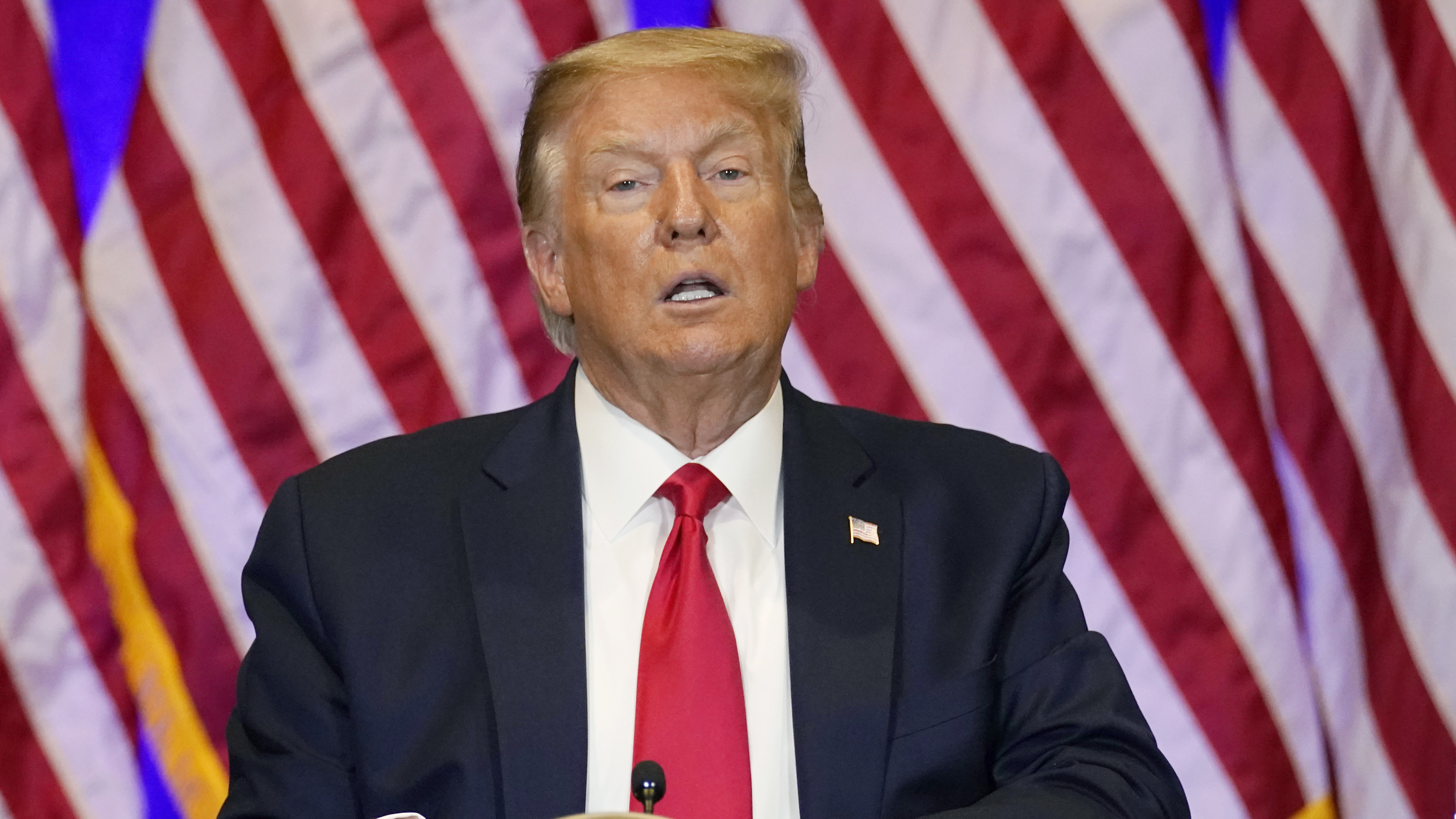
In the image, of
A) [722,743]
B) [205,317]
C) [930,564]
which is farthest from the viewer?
[205,317]

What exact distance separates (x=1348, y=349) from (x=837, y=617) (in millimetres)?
1543

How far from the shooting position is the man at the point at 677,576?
1.85 metres

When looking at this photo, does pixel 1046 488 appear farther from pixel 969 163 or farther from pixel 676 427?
pixel 969 163

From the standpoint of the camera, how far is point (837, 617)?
6.35ft

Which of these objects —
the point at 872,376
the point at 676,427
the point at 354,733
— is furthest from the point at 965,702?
the point at 872,376

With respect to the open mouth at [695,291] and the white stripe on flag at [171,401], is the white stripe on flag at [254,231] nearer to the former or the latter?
the white stripe on flag at [171,401]

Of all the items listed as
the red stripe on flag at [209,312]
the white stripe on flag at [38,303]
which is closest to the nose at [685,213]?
the red stripe on flag at [209,312]

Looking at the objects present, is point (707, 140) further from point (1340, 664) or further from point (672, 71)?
point (1340, 664)

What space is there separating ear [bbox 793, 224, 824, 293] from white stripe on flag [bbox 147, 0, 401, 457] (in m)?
1.04

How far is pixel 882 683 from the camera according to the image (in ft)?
6.21

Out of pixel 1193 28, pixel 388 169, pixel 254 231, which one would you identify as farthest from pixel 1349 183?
pixel 254 231

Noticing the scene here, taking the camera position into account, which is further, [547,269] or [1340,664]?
[1340,664]

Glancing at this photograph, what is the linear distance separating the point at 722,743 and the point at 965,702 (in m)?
0.33

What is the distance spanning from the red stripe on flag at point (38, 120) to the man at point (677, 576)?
116 cm
